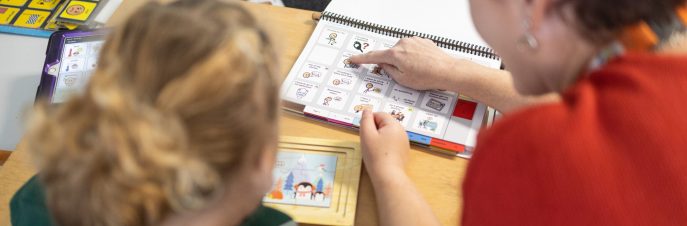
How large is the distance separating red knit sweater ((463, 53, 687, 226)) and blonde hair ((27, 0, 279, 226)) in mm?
A: 252

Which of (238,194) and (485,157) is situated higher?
(485,157)

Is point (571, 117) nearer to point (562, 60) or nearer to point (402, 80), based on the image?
point (562, 60)

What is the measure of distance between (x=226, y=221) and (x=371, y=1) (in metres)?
0.62

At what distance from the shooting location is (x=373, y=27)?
1.08 metres

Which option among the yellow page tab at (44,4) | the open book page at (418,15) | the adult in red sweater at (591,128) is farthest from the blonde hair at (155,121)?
the yellow page tab at (44,4)

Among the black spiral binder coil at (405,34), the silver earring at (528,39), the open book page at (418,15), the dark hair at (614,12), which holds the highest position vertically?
the open book page at (418,15)

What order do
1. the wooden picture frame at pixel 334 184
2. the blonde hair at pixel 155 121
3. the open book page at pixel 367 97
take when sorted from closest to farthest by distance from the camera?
1. the blonde hair at pixel 155 121
2. the wooden picture frame at pixel 334 184
3. the open book page at pixel 367 97

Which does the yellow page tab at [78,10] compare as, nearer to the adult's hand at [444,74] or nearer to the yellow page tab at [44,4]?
→ the yellow page tab at [44,4]

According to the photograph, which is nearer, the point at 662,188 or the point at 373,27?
the point at 662,188

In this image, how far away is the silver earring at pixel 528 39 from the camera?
598 mm

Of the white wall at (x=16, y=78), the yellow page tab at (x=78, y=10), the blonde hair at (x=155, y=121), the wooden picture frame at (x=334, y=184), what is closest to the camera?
the blonde hair at (x=155, y=121)

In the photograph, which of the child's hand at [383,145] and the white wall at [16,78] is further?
the white wall at [16,78]

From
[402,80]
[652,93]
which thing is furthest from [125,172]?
[402,80]

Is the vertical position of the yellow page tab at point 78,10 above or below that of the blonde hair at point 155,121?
above
